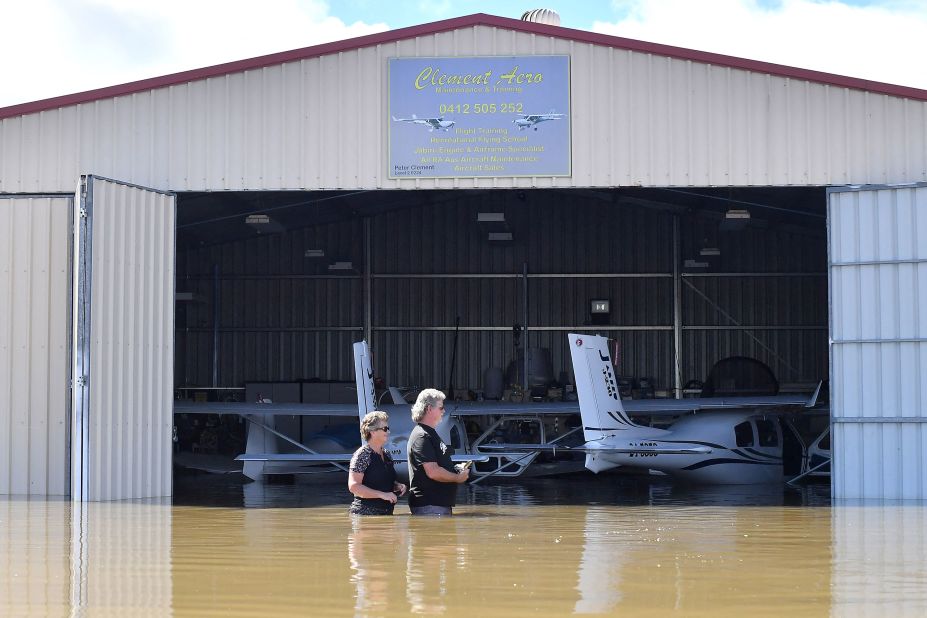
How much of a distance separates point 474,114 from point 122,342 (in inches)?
216

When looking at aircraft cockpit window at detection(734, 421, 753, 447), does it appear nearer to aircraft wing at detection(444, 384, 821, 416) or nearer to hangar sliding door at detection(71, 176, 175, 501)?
aircraft wing at detection(444, 384, 821, 416)

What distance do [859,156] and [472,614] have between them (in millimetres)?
11657

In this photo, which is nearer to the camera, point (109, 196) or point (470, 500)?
point (109, 196)

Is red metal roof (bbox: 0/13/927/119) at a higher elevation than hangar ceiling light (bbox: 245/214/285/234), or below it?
higher

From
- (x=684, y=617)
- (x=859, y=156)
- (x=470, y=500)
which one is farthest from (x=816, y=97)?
(x=684, y=617)

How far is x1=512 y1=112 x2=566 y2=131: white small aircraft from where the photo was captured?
15656 millimetres

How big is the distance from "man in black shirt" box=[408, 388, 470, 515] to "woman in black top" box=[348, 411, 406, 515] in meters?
0.19

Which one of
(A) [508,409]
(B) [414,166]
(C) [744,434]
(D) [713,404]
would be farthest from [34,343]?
(C) [744,434]

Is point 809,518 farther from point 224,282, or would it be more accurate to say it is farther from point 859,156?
point 224,282

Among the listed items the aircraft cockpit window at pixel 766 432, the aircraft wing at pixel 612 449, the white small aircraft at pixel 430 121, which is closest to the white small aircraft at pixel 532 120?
the white small aircraft at pixel 430 121

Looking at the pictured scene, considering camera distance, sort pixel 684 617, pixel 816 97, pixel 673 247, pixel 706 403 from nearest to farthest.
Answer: pixel 684 617
pixel 816 97
pixel 706 403
pixel 673 247

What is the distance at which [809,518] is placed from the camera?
41.1 ft

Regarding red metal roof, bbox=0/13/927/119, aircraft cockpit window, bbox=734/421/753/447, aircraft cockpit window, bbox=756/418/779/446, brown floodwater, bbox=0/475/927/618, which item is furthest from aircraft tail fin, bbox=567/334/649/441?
red metal roof, bbox=0/13/927/119

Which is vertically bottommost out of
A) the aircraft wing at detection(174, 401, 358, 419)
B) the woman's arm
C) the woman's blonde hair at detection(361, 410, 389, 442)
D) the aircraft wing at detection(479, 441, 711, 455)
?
the aircraft wing at detection(479, 441, 711, 455)
